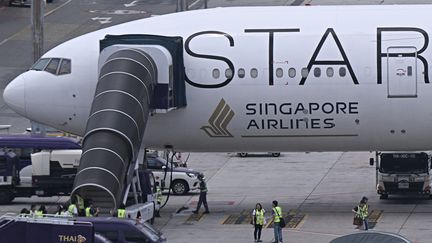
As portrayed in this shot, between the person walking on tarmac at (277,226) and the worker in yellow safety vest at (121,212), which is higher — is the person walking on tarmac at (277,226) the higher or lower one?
the lower one

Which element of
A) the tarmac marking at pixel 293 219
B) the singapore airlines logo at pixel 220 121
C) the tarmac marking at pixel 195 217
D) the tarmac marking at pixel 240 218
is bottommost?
the tarmac marking at pixel 195 217

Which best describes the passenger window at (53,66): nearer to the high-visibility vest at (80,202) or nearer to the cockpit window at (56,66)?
the cockpit window at (56,66)

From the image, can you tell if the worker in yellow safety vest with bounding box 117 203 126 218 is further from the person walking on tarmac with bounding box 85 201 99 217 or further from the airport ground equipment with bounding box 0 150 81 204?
the airport ground equipment with bounding box 0 150 81 204

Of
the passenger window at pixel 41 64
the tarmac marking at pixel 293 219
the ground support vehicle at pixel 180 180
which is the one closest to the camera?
the tarmac marking at pixel 293 219

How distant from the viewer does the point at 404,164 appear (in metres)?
48.8

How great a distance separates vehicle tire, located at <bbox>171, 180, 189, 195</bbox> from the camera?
173 feet

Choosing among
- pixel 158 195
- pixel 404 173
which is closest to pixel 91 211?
pixel 158 195

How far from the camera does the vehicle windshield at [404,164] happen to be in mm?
48688

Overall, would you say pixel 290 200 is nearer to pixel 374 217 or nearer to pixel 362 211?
pixel 374 217

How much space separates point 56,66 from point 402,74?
1115 cm

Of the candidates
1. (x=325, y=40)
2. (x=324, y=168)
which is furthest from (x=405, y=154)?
(x=324, y=168)

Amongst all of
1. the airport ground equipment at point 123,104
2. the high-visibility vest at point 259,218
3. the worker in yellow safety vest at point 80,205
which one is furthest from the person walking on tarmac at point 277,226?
the worker in yellow safety vest at point 80,205

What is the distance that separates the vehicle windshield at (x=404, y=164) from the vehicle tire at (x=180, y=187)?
25.4ft

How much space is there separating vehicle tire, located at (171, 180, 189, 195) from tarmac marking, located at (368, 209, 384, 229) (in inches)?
321
